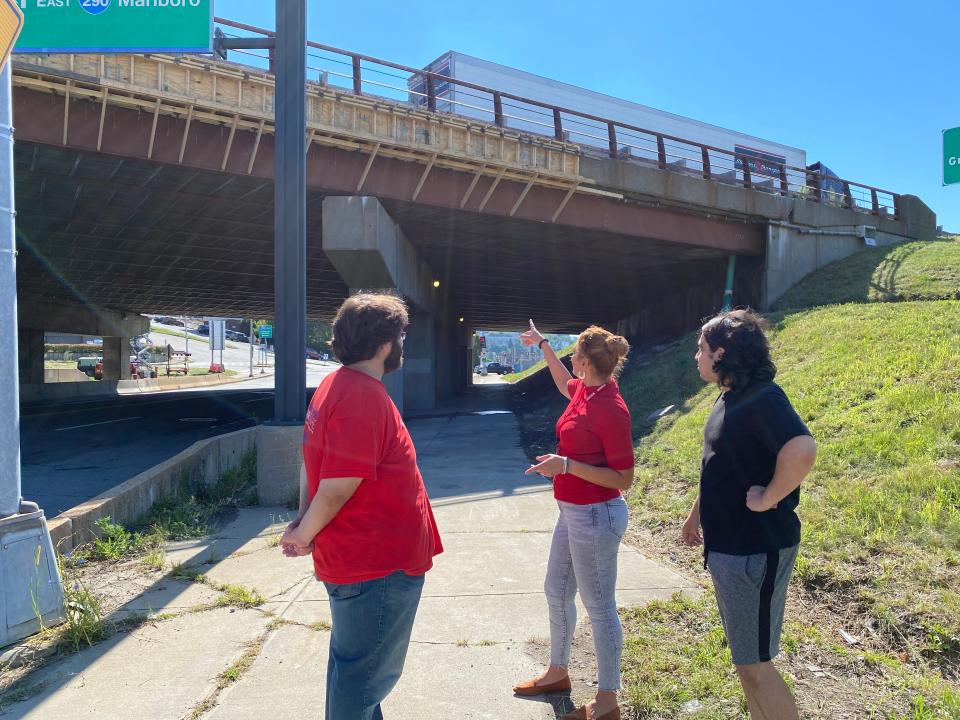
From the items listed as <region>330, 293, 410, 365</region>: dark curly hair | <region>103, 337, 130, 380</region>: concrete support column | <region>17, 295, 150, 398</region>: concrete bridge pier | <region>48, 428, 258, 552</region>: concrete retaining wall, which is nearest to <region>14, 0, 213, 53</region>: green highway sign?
<region>48, 428, 258, 552</region>: concrete retaining wall

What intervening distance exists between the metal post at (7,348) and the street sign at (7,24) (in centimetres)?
116

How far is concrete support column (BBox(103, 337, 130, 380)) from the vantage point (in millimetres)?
39281

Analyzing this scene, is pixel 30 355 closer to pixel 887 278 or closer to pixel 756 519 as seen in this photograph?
pixel 887 278

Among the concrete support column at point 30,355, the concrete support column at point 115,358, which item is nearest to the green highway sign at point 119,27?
the concrete support column at point 30,355

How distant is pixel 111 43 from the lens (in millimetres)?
7719

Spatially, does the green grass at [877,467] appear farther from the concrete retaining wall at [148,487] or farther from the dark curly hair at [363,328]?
the concrete retaining wall at [148,487]

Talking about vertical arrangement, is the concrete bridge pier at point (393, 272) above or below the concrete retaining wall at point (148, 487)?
above

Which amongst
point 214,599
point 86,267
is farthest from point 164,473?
point 86,267

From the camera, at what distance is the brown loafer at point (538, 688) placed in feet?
10.7

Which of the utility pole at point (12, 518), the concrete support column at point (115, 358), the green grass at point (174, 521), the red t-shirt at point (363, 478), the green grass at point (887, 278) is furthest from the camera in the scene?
the concrete support column at point (115, 358)

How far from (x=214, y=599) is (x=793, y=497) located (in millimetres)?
3856

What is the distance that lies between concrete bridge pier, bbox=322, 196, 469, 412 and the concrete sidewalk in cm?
845

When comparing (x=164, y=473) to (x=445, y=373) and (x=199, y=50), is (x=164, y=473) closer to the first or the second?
(x=199, y=50)

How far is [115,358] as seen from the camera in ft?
129
